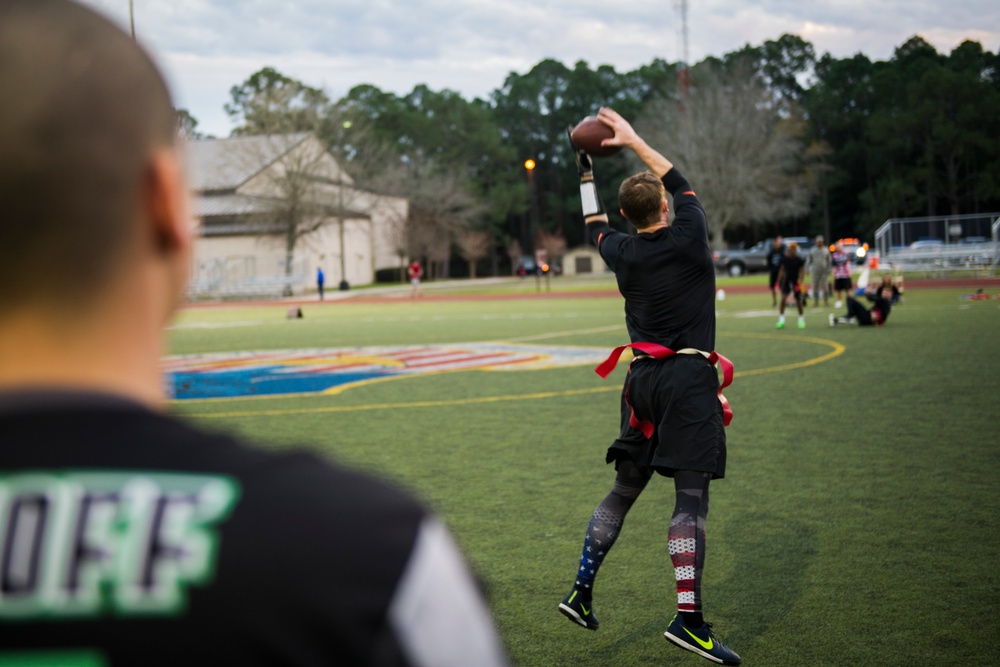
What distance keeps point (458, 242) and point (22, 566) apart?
88051 millimetres

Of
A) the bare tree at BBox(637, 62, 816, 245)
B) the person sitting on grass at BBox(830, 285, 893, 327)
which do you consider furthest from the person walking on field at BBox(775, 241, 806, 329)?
the bare tree at BBox(637, 62, 816, 245)

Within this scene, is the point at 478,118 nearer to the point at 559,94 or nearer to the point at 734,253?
the point at 559,94

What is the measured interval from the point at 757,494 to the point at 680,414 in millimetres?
3005

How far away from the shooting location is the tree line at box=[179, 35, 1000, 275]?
71312 mm

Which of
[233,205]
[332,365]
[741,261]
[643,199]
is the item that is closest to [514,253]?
[233,205]

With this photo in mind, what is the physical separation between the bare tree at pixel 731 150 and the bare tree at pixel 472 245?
18.9 metres

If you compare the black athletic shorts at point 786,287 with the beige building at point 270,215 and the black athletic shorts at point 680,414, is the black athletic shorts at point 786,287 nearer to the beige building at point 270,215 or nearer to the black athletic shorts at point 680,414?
the black athletic shorts at point 680,414

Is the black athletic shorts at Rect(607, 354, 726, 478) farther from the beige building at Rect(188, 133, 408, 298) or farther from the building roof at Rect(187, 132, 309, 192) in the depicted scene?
the building roof at Rect(187, 132, 309, 192)

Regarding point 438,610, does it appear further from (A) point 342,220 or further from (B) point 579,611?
(A) point 342,220

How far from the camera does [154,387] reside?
1.15 meters

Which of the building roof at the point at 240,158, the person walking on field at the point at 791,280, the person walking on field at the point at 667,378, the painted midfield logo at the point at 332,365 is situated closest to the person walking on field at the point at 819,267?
the person walking on field at the point at 791,280

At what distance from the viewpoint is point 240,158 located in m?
67.3

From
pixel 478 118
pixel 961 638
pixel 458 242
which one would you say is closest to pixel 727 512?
pixel 961 638

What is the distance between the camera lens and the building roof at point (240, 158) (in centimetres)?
6569
